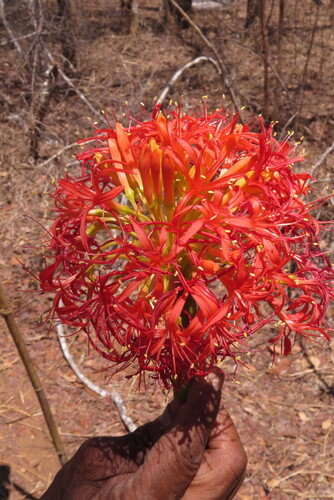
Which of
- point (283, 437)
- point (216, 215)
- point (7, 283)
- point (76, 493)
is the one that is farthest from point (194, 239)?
point (7, 283)

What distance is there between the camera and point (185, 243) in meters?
1.38

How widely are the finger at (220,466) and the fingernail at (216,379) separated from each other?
167mm

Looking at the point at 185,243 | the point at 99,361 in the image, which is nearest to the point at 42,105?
the point at 99,361

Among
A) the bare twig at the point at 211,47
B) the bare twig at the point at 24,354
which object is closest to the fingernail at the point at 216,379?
the bare twig at the point at 24,354

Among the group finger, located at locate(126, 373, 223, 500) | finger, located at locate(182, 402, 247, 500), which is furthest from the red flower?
finger, located at locate(182, 402, 247, 500)

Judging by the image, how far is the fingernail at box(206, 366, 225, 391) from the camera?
176 centimetres

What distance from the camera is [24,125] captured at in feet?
23.0

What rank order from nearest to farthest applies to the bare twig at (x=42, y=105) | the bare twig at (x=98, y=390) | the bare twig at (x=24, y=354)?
1. the bare twig at (x=24, y=354)
2. the bare twig at (x=98, y=390)
3. the bare twig at (x=42, y=105)

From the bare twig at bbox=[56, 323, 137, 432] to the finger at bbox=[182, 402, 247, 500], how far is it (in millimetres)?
1913

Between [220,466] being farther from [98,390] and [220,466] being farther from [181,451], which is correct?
[98,390]

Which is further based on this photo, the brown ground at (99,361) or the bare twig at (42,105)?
the bare twig at (42,105)

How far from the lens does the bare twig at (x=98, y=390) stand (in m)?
3.71

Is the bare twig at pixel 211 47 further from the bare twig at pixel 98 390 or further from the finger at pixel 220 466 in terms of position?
the finger at pixel 220 466

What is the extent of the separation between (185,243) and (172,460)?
804mm
